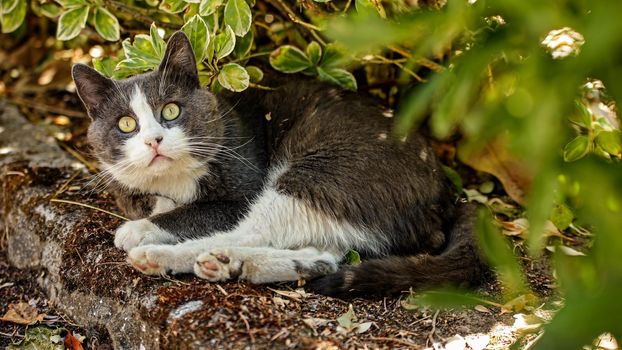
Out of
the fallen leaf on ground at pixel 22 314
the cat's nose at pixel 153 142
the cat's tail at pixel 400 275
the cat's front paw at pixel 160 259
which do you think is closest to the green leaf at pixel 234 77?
the cat's nose at pixel 153 142

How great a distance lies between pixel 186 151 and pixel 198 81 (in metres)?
0.40

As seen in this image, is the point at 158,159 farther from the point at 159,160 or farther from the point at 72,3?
the point at 72,3

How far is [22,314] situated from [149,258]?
929mm

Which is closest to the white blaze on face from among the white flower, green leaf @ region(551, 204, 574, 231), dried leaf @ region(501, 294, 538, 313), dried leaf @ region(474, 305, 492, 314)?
dried leaf @ region(474, 305, 492, 314)

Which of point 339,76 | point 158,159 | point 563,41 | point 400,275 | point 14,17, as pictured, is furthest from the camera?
point 14,17

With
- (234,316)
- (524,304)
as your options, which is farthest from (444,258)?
(234,316)

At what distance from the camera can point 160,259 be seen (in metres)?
2.76

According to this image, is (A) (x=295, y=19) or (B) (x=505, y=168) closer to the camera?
(A) (x=295, y=19)

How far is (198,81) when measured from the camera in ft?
10.7

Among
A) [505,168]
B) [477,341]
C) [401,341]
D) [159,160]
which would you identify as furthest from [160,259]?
[505,168]

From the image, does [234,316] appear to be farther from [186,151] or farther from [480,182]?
[480,182]

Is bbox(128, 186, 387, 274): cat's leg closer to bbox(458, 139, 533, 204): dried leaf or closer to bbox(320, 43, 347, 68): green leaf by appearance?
bbox(320, 43, 347, 68): green leaf

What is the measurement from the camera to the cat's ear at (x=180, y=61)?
120 inches

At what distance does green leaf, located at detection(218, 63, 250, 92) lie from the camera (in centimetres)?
319
